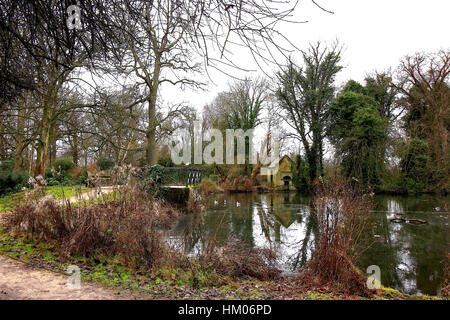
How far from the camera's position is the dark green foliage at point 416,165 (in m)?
21.1

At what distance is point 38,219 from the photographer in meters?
6.24

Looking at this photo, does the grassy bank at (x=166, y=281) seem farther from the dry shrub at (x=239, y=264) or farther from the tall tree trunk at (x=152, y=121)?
the tall tree trunk at (x=152, y=121)

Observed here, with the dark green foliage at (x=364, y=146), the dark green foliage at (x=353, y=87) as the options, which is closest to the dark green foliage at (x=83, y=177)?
the dark green foliage at (x=364, y=146)

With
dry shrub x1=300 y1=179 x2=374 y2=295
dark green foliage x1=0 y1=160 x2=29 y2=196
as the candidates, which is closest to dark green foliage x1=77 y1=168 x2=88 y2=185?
dark green foliage x1=0 y1=160 x2=29 y2=196

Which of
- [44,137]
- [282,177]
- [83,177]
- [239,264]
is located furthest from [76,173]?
[282,177]

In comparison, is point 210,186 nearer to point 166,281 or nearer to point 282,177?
point 282,177

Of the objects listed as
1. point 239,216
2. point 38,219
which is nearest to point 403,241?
point 239,216

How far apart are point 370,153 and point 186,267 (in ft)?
62.2

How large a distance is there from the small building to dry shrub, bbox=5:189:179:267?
21.3 metres

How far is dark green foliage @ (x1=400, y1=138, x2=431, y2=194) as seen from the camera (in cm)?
2111

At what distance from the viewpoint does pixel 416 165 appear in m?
21.2

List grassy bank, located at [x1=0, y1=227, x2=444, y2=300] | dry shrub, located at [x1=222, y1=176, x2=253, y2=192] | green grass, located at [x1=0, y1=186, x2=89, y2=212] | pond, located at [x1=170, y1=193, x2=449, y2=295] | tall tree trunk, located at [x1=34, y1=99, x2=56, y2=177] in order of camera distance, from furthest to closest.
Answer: dry shrub, located at [x1=222, y1=176, x2=253, y2=192]
tall tree trunk, located at [x1=34, y1=99, x2=56, y2=177]
green grass, located at [x1=0, y1=186, x2=89, y2=212]
pond, located at [x1=170, y1=193, x2=449, y2=295]
grassy bank, located at [x1=0, y1=227, x2=444, y2=300]

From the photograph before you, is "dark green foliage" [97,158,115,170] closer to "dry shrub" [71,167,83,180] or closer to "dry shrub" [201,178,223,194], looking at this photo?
"dry shrub" [71,167,83,180]
